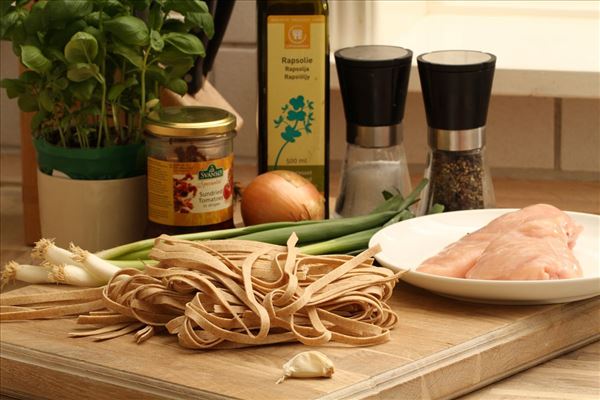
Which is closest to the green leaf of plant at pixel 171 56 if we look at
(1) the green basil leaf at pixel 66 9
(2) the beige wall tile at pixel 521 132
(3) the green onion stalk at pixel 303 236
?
(1) the green basil leaf at pixel 66 9

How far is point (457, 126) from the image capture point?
1.32 meters

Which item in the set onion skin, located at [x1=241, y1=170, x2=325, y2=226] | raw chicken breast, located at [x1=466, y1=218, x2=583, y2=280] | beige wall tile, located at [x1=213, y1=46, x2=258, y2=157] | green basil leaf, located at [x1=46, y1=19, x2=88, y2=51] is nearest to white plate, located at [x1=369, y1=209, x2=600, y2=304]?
raw chicken breast, located at [x1=466, y1=218, x2=583, y2=280]

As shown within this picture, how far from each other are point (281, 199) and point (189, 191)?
12 centimetres

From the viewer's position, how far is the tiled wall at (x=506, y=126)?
1.64m

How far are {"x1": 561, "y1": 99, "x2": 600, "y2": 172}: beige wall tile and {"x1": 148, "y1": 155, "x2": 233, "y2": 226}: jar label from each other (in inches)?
23.4

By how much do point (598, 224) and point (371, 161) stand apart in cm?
28

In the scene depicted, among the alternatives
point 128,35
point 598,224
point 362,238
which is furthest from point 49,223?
point 598,224

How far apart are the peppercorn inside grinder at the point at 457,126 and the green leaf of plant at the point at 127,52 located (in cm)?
32

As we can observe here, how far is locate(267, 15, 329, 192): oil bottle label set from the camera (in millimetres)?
1348

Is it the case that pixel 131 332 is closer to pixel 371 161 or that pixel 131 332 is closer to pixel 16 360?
pixel 16 360

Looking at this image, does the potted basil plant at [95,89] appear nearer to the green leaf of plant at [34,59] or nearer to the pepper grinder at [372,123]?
the green leaf of plant at [34,59]

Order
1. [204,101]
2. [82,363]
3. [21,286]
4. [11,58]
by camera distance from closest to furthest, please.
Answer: [82,363], [21,286], [204,101], [11,58]

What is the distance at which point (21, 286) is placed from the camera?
4.31ft

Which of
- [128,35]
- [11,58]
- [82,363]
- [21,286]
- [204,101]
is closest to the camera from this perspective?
[82,363]
